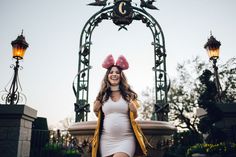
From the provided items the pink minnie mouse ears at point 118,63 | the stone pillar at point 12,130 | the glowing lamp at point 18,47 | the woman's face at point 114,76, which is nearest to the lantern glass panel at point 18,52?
the glowing lamp at point 18,47

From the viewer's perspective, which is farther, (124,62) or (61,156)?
(61,156)

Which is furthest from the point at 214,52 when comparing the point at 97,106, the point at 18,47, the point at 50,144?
the point at 50,144

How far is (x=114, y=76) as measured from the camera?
260 centimetres

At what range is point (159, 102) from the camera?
6387mm

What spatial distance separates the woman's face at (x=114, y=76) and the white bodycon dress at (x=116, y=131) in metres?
0.23

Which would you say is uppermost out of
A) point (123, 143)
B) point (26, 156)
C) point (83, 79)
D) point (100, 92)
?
point (83, 79)

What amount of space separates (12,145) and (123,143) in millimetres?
3728

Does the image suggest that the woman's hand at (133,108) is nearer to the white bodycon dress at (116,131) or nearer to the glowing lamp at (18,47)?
the white bodycon dress at (116,131)

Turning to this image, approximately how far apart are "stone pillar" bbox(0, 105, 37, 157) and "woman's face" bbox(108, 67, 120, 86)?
3.32 meters

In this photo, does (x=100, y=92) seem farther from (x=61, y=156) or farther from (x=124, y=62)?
(x=61, y=156)

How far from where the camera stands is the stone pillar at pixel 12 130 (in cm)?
486

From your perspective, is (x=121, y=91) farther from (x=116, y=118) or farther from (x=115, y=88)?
(x=116, y=118)

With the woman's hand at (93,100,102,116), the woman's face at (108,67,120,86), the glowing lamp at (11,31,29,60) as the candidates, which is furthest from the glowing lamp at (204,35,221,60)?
the glowing lamp at (11,31,29,60)

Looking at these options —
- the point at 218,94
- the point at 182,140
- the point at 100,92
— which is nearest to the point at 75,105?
the point at 100,92
